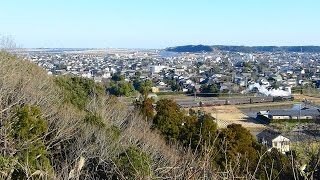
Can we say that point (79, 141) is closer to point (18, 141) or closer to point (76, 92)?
point (18, 141)

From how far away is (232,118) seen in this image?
25312 mm

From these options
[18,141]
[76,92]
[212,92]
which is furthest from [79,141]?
[212,92]

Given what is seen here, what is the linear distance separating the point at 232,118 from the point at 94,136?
16.8 m

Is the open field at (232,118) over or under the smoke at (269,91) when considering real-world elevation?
over

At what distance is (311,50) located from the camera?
5541 inches

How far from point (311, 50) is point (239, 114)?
399ft

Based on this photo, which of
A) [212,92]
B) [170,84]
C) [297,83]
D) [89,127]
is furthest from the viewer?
[297,83]

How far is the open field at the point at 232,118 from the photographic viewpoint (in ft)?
73.1

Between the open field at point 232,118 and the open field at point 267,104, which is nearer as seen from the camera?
the open field at point 232,118

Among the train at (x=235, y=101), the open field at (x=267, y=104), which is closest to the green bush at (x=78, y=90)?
the train at (x=235, y=101)

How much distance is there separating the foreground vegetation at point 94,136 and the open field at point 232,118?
8.21m

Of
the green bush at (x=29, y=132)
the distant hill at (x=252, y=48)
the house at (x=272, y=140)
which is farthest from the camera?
the distant hill at (x=252, y=48)

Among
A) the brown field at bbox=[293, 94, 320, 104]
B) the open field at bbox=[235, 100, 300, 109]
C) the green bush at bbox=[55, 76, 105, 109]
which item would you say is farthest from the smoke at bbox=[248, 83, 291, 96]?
the green bush at bbox=[55, 76, 105, 109]

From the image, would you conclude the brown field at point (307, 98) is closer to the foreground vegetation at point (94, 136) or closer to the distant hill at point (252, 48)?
the foreground vegetation at point (94, 136)
